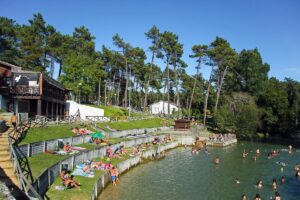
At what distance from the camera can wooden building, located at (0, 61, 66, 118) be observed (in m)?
43.8

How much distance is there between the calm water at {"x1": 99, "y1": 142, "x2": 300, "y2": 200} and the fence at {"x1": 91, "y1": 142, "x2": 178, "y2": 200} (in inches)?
22.3

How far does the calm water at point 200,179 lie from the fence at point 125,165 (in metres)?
0.57

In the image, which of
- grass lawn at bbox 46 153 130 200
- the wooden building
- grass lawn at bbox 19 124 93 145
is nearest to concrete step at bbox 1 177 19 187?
grass lawn at bbox 46 153 130 200

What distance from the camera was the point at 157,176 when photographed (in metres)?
34.8

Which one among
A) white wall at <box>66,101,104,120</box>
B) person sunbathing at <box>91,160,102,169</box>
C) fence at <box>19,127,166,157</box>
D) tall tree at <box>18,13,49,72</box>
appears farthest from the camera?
tall tree at <box>18,13,49,72</box>

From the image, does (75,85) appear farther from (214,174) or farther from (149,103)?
(149,103)

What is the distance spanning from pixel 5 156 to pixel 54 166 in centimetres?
395

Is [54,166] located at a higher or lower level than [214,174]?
higher

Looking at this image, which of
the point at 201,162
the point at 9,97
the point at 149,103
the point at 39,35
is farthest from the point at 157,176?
the point at 149,103

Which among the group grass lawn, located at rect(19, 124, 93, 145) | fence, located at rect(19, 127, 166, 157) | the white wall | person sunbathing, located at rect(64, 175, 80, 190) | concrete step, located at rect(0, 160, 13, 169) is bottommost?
person sunbathing, located at rect(64, 175, 80, 190)

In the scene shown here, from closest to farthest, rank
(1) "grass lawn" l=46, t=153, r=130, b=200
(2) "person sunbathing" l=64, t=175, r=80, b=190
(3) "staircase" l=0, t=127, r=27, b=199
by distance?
1. (3) "staircase" l=0, t=127, r=27, b=199
2. (1) "grass lawn" l=46, t=153, r=130, b=200
3. (2) "person sunbathing" l=64, t=175, r=80, b=190

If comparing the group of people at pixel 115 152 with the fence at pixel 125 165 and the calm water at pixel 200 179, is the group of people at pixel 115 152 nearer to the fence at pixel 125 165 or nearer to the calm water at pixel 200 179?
the fence at pixel 125 165

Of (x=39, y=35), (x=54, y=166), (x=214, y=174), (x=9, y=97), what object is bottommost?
(x=214, y=174)

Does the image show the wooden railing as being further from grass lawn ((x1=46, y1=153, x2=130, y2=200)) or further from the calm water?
grass lawn ((x1=46, y1=153, x2=130, y2=200))
